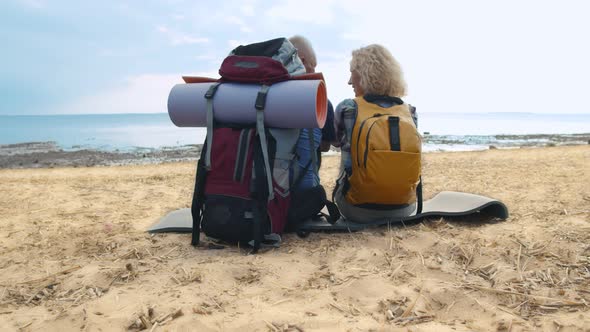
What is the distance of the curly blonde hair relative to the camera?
142 inches

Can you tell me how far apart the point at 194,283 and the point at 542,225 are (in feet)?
9.47

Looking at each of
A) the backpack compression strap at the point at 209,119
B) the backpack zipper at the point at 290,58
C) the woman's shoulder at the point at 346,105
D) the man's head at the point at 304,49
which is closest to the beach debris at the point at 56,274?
the backpack compression strap at the point at 209,119

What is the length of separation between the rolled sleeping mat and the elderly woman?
492mm

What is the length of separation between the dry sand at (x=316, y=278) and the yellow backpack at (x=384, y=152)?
39 centimetres

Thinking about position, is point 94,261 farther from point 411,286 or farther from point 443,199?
point 443,199

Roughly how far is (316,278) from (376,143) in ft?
4.05

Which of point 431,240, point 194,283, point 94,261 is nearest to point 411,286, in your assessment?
point 431,240

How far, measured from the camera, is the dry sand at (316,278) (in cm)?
217

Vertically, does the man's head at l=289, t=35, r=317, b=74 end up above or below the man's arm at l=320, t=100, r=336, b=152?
above

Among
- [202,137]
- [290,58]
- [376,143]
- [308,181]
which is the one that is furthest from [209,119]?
[202,137]

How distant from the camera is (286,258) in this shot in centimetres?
307

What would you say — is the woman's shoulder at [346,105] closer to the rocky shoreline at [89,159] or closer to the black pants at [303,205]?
the black pants at [303,205]

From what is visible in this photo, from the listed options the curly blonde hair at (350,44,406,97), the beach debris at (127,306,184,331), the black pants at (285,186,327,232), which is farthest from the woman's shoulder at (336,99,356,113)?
the beach debris at (127,306,184,331)

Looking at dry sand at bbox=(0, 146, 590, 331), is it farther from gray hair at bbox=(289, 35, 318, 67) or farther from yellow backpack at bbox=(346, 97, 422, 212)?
gray hair at bbox=(289, 35, 318, 67)
